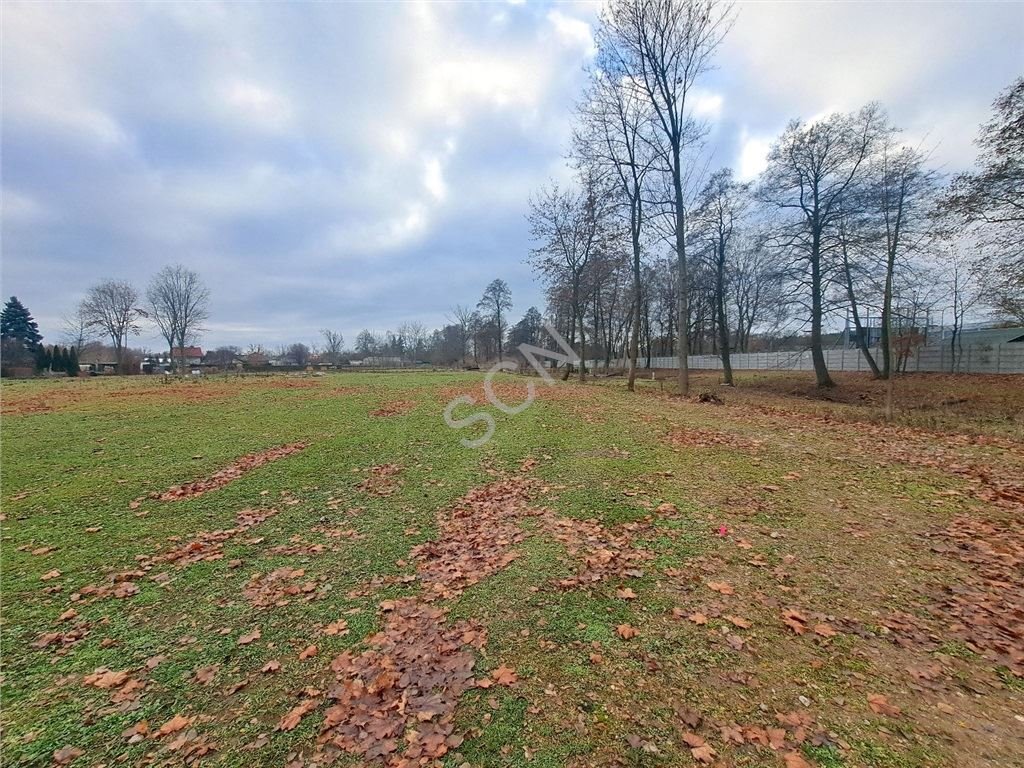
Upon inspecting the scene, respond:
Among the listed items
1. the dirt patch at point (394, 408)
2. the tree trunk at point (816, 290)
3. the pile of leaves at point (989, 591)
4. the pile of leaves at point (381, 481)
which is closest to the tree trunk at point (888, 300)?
the tree trunk at point (816, 290)

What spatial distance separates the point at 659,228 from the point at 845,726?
62.8 feet

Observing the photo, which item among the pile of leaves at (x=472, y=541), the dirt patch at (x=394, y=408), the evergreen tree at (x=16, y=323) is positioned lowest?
the pile of leaves at (x=472, y=541)

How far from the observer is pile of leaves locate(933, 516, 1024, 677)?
266cm

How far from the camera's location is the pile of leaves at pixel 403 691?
2207 mm

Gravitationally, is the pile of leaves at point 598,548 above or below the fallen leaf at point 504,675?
above

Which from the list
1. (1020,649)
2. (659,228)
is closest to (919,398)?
(659,228)

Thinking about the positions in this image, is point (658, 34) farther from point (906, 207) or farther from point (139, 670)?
point (139, 670)

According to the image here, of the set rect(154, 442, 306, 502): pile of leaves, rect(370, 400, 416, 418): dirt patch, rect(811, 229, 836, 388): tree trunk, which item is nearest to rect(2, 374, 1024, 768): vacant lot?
rect(154, 442, 306, 502): pile of leaves

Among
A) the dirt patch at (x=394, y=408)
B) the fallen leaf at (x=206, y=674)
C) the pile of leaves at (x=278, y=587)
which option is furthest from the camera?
the dirt patch at (x=394, y=408)

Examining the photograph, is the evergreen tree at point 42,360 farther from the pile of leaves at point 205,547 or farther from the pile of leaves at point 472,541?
the pile of leaves at point 472,541

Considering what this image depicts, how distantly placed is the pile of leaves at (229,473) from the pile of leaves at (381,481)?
87.0 inches

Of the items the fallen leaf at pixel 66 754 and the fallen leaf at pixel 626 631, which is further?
the fallen leaf at pixel 626 631

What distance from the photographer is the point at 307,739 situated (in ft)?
7.48

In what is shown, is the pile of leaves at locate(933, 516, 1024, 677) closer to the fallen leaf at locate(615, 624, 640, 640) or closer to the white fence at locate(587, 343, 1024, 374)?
the fallen leaf at locate(615, 624, 640, 640)
